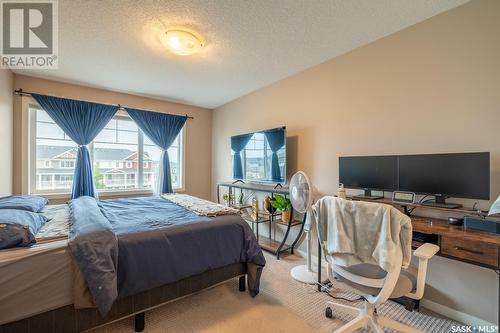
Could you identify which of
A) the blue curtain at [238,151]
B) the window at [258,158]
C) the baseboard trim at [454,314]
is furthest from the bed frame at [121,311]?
the blue curtain at [238,151]

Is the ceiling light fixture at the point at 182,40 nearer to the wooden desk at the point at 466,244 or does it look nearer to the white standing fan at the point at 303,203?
the white standing fan at the point at 303,203

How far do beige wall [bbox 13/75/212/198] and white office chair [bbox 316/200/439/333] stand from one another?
12.4 feet

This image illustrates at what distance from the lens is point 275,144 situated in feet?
10.8

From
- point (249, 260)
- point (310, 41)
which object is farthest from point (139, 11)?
point (249, 260)

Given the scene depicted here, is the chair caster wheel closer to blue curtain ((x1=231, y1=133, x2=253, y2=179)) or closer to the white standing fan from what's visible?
the white standing fan

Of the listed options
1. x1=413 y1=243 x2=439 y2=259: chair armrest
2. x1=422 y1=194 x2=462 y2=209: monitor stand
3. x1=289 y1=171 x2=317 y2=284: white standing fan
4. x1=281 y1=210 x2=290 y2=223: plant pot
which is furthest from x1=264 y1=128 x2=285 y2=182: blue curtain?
x1=413 y1=243 x2=439 y2=259: chair armrest

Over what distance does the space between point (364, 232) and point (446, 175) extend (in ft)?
3.36

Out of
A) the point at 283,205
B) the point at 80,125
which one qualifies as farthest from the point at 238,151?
the point at 80,125

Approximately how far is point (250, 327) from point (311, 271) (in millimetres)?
1108

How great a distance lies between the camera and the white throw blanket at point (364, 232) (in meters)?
→ 1.29

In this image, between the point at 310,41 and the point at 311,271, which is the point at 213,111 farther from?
the point at 311,271

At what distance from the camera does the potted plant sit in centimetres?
314

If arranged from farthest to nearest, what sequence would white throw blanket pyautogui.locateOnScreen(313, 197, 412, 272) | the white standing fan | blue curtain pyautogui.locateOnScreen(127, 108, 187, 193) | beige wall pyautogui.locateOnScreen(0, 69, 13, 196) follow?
blue curtain pyautogui.locateOnScreen(127, 108, 187, 193), beige wall pyautogui.locateOnScreen(0, 69, 13, 196), the white standing fan, white throw blanket pyautogui.locateOnScreen(313, 197, 412, 272)

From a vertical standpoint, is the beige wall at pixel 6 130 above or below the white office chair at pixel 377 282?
above
